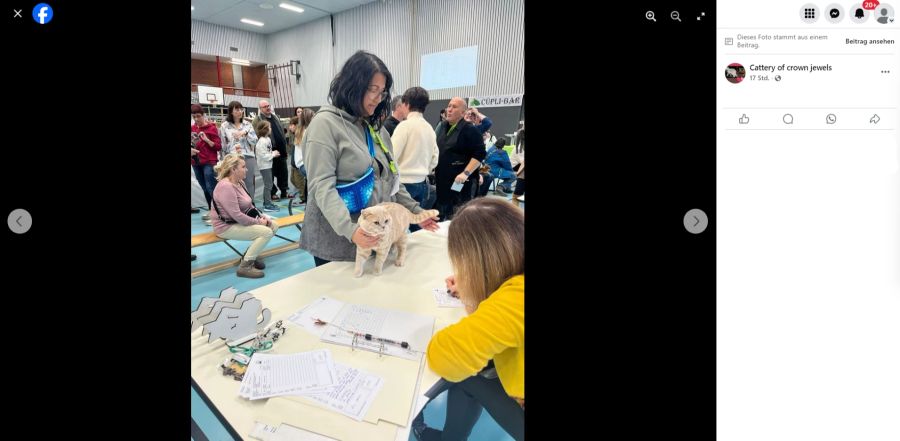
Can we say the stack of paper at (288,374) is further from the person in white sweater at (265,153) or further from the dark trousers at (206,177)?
the person in white sweater at (265,153)

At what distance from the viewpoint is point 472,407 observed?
3.37ft

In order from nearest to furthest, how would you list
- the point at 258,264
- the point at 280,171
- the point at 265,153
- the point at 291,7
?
the point at 258,264
the point at 265,153
the point at 280,171
the point at 291,7

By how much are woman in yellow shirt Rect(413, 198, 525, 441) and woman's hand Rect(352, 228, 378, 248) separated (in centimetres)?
40

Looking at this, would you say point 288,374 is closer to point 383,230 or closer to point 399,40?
point 383,230

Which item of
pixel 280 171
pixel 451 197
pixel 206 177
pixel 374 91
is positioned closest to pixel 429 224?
pixel 374 91

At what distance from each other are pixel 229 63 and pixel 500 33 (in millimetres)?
7355

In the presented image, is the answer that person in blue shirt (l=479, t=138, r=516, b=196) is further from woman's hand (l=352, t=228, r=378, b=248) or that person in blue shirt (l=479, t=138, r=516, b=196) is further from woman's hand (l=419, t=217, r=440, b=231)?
woman's hand (l=352, t=228, r=378, b=248)

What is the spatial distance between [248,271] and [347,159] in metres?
1.91

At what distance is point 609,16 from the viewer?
0.22 m
